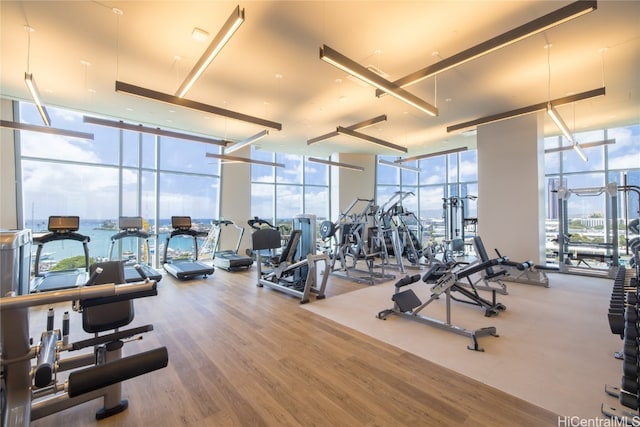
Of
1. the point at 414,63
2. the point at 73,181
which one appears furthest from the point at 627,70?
the point at 73,181

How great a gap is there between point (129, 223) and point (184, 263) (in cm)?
148

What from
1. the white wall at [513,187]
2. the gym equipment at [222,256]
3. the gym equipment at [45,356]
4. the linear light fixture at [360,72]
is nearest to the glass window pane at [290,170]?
the gym equipment at [222,256]

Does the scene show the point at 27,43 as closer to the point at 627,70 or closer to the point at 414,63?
the point at 414,63

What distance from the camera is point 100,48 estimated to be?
12.4ft

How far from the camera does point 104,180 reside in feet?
22.4

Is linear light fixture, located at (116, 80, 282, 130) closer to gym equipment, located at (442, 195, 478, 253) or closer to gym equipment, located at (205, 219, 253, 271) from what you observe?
gym equipment, located at (205, 219, 253, 271)

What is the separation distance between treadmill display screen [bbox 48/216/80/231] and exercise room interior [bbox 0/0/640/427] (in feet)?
0.25

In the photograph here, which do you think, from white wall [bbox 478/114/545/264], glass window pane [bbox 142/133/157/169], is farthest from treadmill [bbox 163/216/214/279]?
white wall [bbox 478/114/545/264]

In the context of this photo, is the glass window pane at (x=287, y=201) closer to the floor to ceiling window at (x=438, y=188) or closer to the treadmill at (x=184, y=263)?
the floor to ceiling window at (x=438, y=188)

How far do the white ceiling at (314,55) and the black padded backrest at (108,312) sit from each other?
2.83 meters

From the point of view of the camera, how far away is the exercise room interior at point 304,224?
1942mm

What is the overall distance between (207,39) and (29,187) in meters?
5.78

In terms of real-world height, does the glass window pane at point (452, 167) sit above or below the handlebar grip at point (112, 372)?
above

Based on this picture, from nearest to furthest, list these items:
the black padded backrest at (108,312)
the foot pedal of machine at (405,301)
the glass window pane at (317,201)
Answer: the black padded backrest at (108,312) < the foot pedal of machine at (405,301) < the glass window pane at (317,201)
